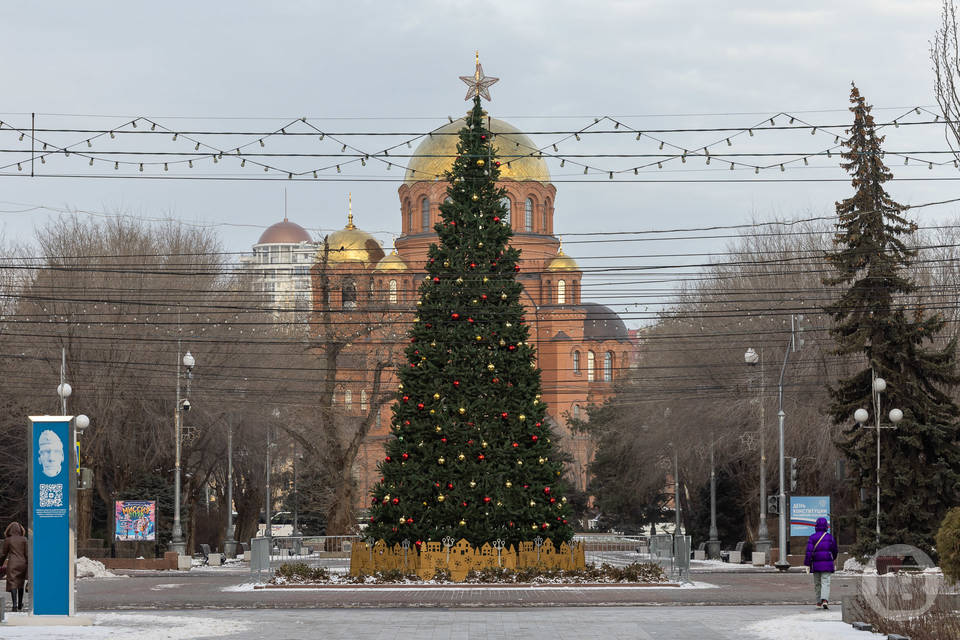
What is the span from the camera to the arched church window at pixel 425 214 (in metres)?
93.2

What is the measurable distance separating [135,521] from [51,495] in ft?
70.1

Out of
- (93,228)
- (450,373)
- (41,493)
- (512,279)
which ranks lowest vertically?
(41,493)

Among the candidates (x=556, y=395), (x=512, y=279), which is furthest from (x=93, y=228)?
(x=556, y=395)

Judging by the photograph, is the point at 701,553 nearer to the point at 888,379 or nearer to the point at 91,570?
the point at 888,379

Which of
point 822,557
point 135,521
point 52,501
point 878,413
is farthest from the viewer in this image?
point 135,521

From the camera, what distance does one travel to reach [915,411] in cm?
3847

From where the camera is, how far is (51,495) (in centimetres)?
2033

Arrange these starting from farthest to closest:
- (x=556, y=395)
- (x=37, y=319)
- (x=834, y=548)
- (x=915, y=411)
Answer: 1. (x=556, y=395)
2. (x=37, y=319)
3. (x=915, y=411)
4. (x=834, y=548)

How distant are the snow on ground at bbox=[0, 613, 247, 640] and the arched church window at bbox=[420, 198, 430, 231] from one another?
7229 centimetres

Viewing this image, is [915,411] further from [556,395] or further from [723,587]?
[556,395]

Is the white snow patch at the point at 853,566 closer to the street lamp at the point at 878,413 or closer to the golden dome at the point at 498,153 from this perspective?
the street lamp at the point at 878,413

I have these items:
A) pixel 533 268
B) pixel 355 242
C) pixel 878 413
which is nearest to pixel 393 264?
pixel 355 242

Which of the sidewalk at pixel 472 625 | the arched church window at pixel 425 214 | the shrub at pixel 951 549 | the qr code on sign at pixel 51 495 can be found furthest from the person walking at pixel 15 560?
the arched church window at pixel 425 214

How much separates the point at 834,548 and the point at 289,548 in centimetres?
2768
